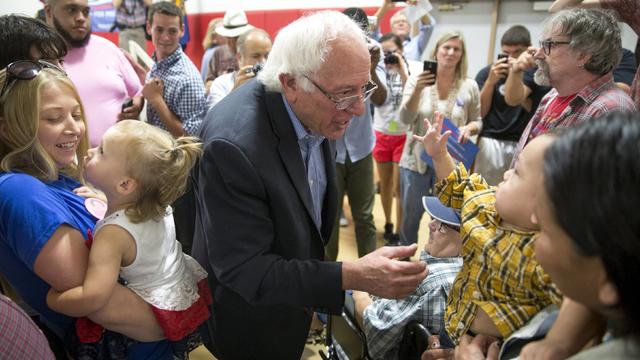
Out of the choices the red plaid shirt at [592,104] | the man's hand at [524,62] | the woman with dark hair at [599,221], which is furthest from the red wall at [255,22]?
the woman with dark hair at [599,221]

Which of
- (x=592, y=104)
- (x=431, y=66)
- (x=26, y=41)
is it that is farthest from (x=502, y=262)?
(x=431, y=66)

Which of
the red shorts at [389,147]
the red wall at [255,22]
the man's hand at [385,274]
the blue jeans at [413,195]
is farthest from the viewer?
the red wall at [255,22]

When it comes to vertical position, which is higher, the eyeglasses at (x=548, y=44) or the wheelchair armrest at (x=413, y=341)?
the eyeglasses at (x=548, y=44)

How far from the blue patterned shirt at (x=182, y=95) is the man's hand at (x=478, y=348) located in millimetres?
2007

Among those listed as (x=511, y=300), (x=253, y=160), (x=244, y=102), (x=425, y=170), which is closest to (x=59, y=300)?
(x=253, y=160)

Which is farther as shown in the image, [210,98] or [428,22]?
[428,22]

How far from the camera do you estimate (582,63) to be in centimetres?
170

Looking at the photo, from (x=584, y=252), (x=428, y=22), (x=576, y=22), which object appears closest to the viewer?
(x=584, y=252)

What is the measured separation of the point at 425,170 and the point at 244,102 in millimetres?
2061

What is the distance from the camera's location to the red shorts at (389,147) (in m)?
3.86

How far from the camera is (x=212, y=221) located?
4.11 feet

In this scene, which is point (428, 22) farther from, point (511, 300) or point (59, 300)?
point (59, 300)

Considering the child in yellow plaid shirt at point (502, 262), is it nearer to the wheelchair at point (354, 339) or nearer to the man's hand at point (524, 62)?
the wheelchair at point (354, 339)

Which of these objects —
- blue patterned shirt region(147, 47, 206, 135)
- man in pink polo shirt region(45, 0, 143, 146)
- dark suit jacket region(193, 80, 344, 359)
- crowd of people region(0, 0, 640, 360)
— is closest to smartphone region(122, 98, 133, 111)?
man in pink polo shirt region(45, 0, 143, 146)
